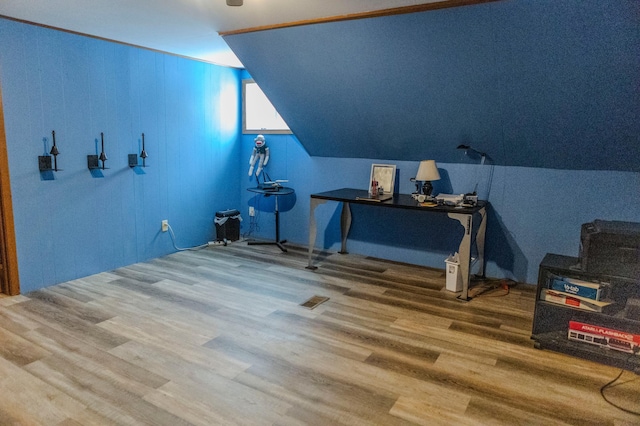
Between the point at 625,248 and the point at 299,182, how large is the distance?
130 inches

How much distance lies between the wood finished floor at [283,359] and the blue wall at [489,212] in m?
0.48

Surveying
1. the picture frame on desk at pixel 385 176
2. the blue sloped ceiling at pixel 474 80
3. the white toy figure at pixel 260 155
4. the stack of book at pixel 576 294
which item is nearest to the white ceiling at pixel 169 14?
the blue sloped ceiling at pixel 474 80

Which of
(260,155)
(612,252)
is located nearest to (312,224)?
(260,155)

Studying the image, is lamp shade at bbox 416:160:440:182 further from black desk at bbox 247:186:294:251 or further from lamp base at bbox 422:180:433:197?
black desk at bbox 247:186:294:251

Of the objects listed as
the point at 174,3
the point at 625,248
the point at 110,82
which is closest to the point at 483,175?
the point at 625,248

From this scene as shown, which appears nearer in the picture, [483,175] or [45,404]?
[45,404]

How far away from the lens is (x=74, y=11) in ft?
9.85

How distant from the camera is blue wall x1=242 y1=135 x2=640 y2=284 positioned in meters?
3.48

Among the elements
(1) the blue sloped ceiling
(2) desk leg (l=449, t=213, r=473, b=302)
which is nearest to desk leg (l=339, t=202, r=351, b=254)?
(1) the blue sloped ceiling

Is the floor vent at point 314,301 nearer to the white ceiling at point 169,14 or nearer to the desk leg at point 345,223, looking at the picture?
the desk leg at point 345,223

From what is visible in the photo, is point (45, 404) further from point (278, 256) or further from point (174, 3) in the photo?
point (278, 256)

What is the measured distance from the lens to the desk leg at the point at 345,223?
4664 mm

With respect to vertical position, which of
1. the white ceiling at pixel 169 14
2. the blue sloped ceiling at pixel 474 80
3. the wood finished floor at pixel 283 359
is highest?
the white ceiling at pixel 169 14

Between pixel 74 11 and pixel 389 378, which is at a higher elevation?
pixel 74 11
